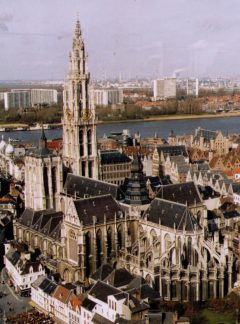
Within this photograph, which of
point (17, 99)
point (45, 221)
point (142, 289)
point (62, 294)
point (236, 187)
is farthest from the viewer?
point (17, 99)

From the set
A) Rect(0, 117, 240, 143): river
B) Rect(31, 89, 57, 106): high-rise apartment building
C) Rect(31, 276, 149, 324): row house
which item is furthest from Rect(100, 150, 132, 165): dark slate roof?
Rect(31, 89, 57, 106): high-rise apartment building

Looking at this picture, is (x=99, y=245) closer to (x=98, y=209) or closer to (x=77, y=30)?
(x=98, y=209)

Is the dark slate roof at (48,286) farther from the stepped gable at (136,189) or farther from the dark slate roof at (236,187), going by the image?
the dark slate roof at (236,187)

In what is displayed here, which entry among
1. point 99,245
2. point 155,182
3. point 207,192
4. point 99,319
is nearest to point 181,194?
point 99,245

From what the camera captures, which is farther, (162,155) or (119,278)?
(162,155)

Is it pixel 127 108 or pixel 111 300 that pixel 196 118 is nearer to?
pixel 127 108

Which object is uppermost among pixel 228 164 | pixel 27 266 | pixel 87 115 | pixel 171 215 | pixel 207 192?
pixel 87 115
